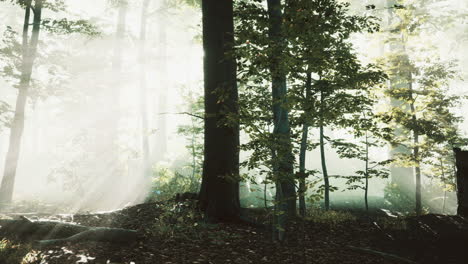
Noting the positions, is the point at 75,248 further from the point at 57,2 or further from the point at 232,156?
the point at 57,2

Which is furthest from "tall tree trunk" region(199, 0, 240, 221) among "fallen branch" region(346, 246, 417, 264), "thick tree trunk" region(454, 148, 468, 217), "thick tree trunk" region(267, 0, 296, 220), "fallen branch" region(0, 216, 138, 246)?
"thick tree trunk" region(454, 148, 468, 217)

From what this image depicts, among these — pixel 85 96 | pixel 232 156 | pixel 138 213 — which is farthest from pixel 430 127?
pixel 85 96

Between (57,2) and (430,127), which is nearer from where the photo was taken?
(430,127)

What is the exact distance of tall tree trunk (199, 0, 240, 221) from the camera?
599cm

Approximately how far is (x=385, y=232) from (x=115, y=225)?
6.32 metres

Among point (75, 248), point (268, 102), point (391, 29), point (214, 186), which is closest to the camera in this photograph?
point (75, 248)

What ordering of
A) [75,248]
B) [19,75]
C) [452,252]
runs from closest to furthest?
1. [75,248]
2. [452,252]
3. [19,75]

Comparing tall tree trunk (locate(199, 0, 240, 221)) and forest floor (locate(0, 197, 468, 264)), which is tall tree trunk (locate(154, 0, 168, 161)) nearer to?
forest floor (locate(0, 197, 468, 264))

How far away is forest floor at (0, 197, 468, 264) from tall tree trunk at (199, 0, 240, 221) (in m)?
0.42

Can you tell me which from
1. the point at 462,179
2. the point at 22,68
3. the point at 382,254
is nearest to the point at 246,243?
the point at 382,254

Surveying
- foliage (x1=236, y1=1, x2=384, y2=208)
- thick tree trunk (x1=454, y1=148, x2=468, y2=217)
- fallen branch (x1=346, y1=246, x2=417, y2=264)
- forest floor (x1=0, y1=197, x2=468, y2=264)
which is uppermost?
foliage (x1=236, y1=1, x2=384, y2=208)

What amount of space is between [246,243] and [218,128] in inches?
95.9

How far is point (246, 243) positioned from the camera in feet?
16.9

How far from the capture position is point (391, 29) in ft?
34.2
